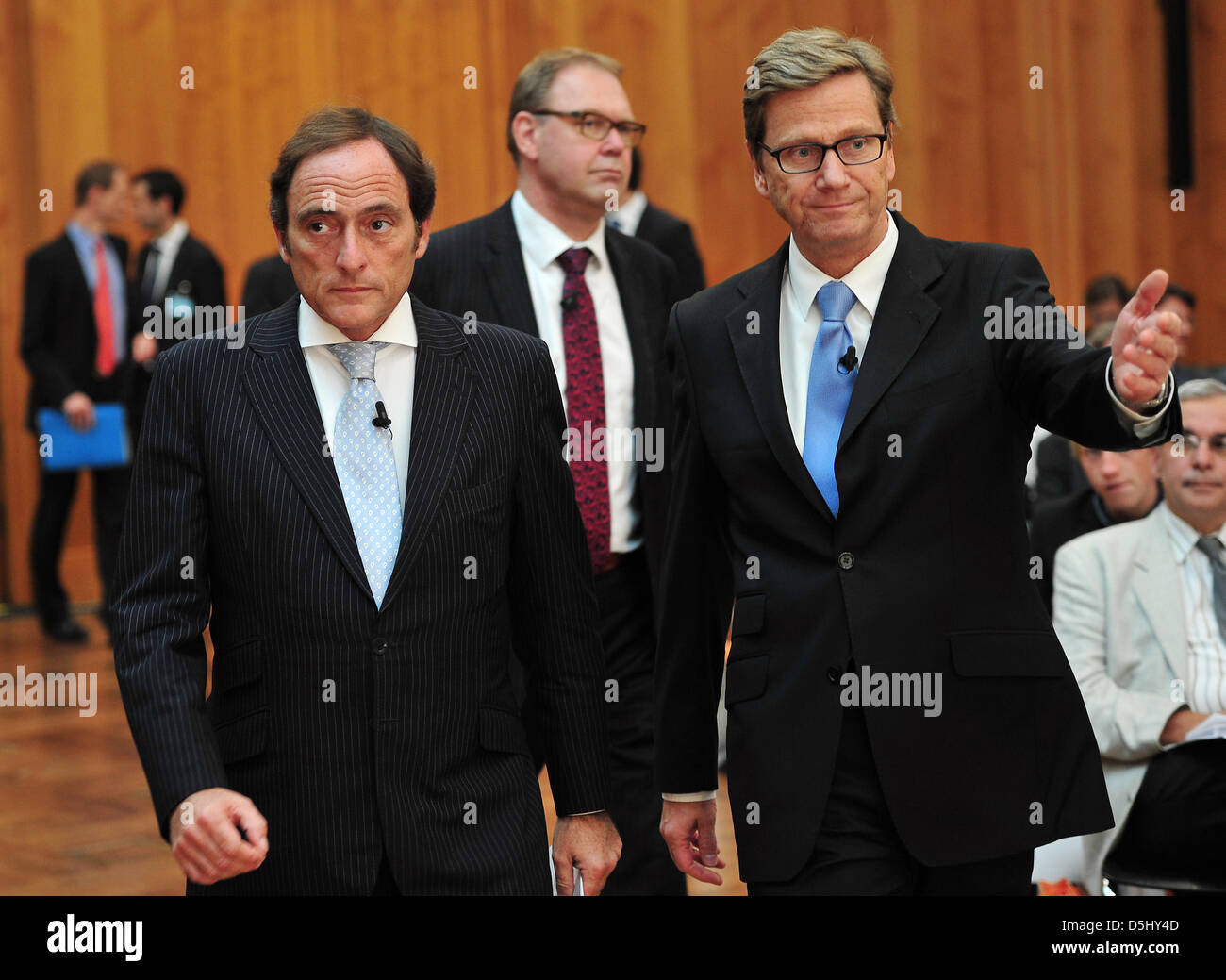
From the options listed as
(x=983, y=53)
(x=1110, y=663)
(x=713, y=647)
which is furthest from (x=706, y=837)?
(x=983, y=53)

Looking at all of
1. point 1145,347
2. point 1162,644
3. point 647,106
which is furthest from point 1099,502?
point 647,106

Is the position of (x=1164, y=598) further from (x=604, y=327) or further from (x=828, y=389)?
(x=828, y=389)

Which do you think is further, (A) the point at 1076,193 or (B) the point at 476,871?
(A) the point at 1076,193

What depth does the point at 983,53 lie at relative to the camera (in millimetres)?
10695

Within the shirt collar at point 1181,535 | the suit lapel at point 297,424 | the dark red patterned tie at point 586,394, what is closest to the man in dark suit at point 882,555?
the suit lapel at point 297,424

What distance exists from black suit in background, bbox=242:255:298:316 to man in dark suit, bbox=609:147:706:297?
3.53ft

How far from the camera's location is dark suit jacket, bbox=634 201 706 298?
5.03m

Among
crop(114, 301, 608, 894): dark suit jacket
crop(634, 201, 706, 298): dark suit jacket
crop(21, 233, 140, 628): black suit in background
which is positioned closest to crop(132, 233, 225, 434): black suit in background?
crop(21, 233, 140, 628): black suit in background

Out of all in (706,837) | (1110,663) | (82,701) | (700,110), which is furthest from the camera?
(700,110)

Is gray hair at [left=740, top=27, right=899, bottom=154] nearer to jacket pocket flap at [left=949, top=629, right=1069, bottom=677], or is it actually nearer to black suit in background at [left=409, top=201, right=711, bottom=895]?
jacket pocket flap at [left=949, top=629, right=1069, bottom=677]

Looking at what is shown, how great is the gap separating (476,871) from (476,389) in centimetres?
72

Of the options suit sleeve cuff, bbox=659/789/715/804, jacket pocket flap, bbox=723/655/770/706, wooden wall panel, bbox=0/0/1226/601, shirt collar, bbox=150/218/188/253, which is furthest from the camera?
wooden wall panel, bbox=0/0/1226/601

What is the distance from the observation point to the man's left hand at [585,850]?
98.0 inches
